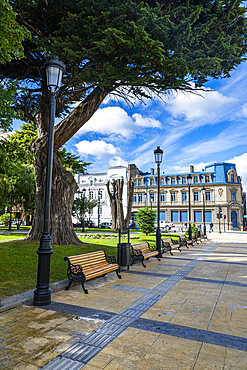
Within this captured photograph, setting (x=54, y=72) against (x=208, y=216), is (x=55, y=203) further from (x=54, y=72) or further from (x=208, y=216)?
(x=208, y=216)

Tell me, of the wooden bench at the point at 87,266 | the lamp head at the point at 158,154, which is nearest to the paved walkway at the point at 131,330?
the wooden bench at the point at 87,266

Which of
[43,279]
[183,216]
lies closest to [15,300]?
[43,279]

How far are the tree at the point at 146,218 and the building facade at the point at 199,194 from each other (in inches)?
1123

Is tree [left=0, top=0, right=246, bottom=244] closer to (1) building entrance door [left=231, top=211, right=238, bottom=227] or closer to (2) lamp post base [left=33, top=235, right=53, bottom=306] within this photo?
(2) lamp post base [left=33, top=235, right=53, bottom=306]

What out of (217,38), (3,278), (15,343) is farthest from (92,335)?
(217,38)

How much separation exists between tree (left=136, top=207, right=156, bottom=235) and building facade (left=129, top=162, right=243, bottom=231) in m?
28.5

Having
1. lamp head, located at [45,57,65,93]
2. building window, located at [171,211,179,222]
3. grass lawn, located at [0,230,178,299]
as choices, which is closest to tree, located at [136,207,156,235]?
grass lawn, located at [0,230,178,299]

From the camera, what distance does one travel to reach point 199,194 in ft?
188

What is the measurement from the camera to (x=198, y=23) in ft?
38.9

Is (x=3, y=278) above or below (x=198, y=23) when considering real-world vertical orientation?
below

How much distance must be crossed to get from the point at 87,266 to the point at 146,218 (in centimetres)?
1681

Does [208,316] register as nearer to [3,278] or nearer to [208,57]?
[3,278]

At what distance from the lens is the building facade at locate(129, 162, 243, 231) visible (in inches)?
2127

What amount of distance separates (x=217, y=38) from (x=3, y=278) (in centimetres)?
1258
